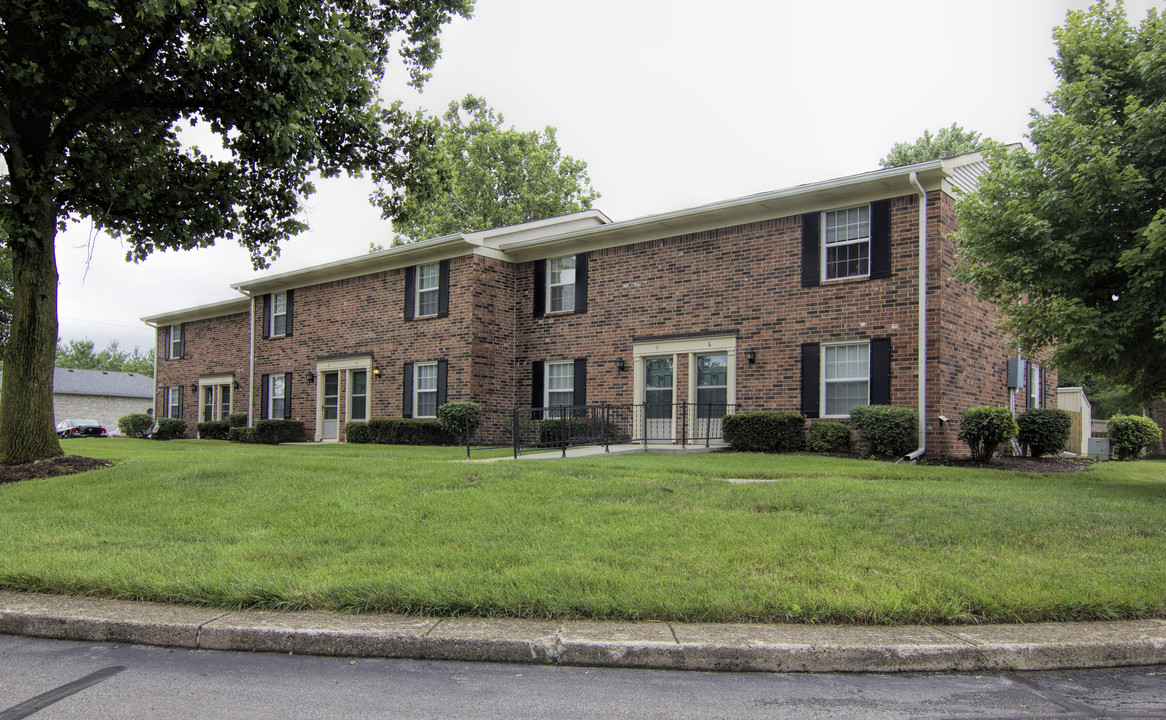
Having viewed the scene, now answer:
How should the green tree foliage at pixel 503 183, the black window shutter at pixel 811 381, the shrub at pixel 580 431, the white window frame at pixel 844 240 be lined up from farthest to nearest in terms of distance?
the green tree foliage at pixel 503 183 → the shrub at pixel 580 431 → the black window shutter at pixel 811 381 → the white window frame at pixel 844 240

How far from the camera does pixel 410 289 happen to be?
19.9m

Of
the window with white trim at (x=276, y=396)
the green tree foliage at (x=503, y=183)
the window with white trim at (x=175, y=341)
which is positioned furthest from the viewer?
the green tree foliage at (x=503, y=183)

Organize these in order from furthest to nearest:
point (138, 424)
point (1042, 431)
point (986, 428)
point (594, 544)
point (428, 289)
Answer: point (138, 424) → point (428, 289) → point (1042, 431) → point (986, 428) → point (594, 544)

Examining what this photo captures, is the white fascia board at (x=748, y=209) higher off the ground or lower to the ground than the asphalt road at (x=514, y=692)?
higher

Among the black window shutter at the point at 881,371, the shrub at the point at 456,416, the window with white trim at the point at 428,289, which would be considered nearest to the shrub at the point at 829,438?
the black window shutter at the point at 881,371

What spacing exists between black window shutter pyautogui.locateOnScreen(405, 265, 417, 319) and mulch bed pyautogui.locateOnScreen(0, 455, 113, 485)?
32.0ft

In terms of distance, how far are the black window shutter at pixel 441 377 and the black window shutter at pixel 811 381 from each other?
890 centimetres

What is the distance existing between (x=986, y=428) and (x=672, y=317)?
634cm

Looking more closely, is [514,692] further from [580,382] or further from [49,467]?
[580,382]

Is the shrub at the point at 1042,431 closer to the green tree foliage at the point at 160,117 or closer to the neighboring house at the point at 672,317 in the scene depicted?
the neighboring house at the point at 672,317

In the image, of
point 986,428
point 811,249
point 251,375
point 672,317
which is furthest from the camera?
point 251,375

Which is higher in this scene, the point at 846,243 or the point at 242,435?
the point at 846,243

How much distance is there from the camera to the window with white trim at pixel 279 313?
23734 millimetres

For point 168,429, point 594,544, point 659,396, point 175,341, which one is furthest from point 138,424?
point 594,544
